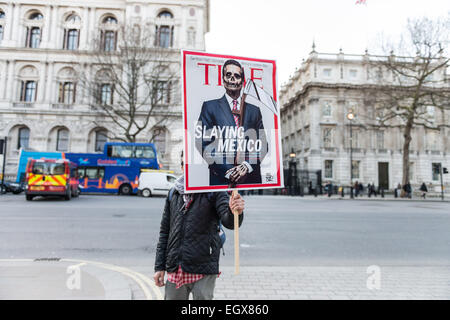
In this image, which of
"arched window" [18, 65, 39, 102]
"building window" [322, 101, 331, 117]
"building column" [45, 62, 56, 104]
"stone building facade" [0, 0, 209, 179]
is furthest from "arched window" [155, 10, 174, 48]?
"building window" [322, 101, 331, 117]

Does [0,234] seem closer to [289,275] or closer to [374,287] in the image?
[289,275]

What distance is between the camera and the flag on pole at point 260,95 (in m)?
2.51

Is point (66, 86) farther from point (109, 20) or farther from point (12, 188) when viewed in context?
point (12, 188)

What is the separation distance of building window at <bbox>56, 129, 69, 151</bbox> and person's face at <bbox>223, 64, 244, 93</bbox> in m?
38.9

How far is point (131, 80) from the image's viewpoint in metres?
33.1

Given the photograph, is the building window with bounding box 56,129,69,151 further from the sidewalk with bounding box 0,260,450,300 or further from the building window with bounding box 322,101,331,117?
the sidewalk with bounding box 0,260,450,300

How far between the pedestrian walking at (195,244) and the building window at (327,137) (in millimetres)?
41642

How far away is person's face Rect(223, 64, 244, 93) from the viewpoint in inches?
96.0

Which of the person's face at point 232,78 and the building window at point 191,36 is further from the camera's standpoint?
the building window at point 191,36

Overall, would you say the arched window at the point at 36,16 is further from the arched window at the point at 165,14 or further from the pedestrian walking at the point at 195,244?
the pedestrian walking at the point at 195,244

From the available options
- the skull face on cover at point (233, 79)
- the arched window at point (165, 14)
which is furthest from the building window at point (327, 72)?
the skull face on cover at point (233, 79)
